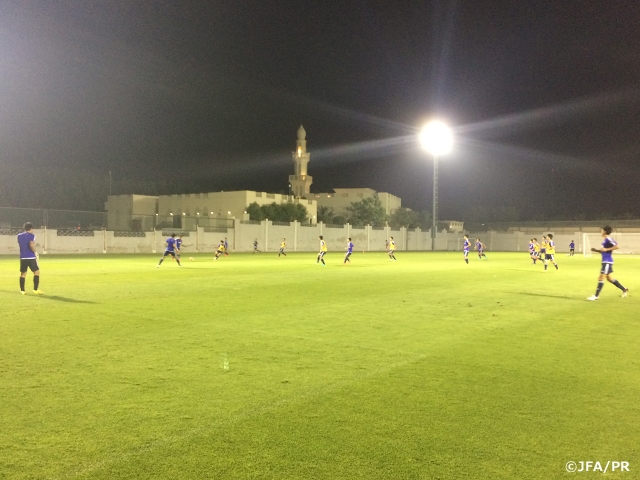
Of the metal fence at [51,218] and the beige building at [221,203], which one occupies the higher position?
the beige building at [221,203]

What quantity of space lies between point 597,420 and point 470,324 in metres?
5.21

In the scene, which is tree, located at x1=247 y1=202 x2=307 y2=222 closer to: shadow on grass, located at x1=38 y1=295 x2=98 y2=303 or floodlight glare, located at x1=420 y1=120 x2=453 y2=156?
floodlight glare, located at x1=420 y1=120 x2=453 y2=156

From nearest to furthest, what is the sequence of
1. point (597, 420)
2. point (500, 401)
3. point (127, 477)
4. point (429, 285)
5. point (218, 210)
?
1. point (127, 477)
2. point (597, 420)
3. point (500, 401)
4. point (429, 285)
5. point (218, 210)

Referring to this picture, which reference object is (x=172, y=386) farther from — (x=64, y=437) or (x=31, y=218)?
(x=31, y=218)

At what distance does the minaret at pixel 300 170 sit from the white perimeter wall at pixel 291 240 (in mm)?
36709

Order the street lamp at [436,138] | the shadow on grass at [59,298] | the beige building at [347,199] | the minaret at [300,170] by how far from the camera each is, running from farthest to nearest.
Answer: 1. the minaret at [300,170]
2. the beige building at [347,199]
3. the street lamp at [436,138]
4. the shadow on grass at [59,298]

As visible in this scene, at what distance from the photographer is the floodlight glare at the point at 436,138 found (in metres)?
51.7

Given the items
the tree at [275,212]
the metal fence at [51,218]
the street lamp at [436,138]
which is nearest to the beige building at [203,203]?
the tree at [275,212]

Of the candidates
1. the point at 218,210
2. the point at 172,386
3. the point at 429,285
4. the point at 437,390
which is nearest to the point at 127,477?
the point at 172,386

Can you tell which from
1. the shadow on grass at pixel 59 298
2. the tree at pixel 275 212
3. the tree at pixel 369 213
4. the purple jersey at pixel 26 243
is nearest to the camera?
the shadow on grass at pixel 59 298

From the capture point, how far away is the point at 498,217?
9975 centimetres

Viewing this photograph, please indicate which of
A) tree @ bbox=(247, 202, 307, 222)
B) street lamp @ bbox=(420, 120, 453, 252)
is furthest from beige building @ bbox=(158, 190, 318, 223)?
street lamp @ bbox=(420, 120, 453, 252)

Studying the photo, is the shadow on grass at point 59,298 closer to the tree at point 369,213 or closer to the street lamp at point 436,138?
the street lamp at point 436,138

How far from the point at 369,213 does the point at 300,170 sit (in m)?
26.7
